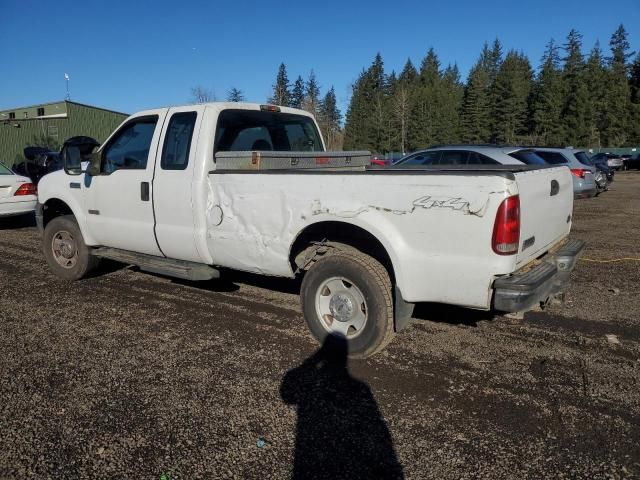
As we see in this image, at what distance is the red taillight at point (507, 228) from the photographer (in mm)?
3004

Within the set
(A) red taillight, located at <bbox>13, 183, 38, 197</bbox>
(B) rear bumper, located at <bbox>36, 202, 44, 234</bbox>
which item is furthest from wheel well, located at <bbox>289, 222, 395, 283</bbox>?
(A) red taillight, located at <bbox>13, 183, 38, 197</bbox>

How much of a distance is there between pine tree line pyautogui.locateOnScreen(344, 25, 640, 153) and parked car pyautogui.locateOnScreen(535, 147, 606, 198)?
2567 inches

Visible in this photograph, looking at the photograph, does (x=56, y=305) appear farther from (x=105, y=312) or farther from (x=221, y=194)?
(x=221, y=194)

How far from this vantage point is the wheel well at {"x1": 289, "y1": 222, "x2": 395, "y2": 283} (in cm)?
385

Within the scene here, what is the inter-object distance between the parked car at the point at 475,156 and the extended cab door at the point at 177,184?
5262 millimetres

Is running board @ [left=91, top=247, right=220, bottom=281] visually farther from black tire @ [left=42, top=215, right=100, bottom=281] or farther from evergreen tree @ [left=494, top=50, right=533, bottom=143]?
evergreen tree @ [left=494, top=50, right=533, bottom=143]

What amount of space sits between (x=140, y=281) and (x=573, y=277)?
5604mm

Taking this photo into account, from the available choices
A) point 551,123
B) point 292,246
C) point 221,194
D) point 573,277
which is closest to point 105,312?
point 221,194

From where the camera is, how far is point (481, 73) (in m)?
Answer: 83.8

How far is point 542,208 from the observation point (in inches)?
142

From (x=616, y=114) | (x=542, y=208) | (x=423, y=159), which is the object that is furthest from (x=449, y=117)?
(x=542, y=208)

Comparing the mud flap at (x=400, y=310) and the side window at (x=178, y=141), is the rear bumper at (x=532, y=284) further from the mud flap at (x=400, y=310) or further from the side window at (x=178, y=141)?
the side window at (x=178, y=141)

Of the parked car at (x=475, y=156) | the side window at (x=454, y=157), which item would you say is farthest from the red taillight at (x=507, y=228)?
the side window at (x=454, y=157)

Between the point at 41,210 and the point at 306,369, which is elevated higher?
the point at 41,210
